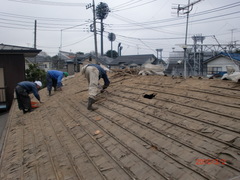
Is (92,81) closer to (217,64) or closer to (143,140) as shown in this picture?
(143,140)

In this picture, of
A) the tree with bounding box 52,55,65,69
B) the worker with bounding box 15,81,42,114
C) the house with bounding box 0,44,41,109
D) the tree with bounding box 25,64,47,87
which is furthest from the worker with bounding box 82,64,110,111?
the tree with bounding box 52,55,65,69

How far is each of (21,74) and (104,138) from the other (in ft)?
32.5

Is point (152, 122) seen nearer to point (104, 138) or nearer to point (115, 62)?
point (104, 138)

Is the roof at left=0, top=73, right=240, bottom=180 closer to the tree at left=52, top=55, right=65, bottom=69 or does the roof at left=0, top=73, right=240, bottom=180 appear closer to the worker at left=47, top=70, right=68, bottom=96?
the worker at left=47, top=70, right=68, bottom=96

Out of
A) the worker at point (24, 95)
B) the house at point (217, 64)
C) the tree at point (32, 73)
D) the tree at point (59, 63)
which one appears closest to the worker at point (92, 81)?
the worker at point (24, 95)

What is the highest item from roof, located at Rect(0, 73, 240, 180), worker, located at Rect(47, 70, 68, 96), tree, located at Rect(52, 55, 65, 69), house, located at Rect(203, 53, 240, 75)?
tree, located at Rect(52, 55, 65, 69)

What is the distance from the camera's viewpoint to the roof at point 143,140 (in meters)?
1.92

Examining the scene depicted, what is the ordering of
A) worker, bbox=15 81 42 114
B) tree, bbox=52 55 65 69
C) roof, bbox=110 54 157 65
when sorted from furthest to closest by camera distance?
1. tree, bbox=52 55 65 69
2. roof, bbox=110 54 157 65
3. worker, bbox=15 81 42 114

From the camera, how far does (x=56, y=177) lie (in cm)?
221

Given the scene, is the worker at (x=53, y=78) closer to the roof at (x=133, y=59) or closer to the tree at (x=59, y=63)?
the roof at (x=133, y=59)

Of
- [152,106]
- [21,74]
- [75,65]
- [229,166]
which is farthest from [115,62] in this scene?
[229,166]

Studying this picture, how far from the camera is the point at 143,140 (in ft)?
8.29

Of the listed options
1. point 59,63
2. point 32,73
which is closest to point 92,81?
point 32,73

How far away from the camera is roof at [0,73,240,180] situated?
1.92 m
